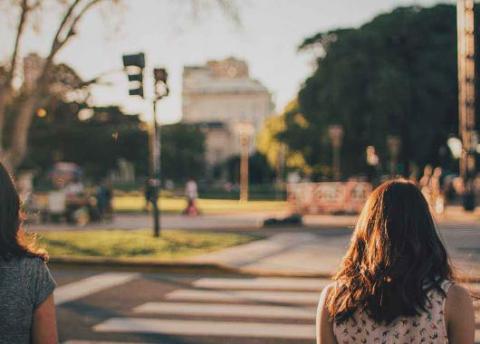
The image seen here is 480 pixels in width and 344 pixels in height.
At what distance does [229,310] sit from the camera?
8.34 meters

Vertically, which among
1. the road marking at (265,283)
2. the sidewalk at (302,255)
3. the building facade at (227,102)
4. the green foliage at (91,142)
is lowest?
the road marking at (265,283)

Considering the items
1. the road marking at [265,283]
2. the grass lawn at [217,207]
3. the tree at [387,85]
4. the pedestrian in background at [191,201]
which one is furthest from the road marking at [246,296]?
the tree at [387,85]

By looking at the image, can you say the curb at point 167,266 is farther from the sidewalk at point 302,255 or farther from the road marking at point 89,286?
the road marking at point 89,286

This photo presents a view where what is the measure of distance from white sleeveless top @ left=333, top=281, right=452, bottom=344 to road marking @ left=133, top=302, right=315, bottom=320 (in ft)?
18.2

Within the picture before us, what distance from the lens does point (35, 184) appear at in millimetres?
76312

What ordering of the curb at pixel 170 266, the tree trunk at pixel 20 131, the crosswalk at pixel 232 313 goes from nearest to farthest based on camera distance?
the crosswalk at pixel 232 313
the curb at pixel 170 266
the tree trunk at pixel 20 131

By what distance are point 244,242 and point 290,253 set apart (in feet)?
7.27

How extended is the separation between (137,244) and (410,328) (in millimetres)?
12682

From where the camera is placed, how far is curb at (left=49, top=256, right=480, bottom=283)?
432 inches

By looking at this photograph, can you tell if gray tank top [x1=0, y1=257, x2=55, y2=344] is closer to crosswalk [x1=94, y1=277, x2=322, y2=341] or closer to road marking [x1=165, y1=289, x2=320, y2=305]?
crosswalk [x1=94, y1=277, x2=322, y2=341]

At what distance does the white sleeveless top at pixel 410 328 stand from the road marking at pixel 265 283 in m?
Result: 7.49

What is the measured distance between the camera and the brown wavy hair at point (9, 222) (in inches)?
100

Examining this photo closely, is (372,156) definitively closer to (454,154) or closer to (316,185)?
(316,185)

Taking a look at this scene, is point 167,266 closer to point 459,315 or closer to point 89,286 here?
point 89,286
